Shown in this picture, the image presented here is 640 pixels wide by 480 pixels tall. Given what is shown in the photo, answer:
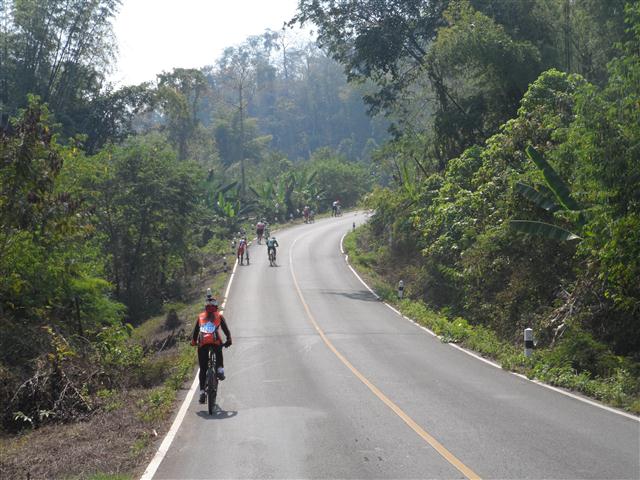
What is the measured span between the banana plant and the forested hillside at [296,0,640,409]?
0.12 feet

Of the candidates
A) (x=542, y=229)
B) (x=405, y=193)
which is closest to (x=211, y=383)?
(x=542, y=229)

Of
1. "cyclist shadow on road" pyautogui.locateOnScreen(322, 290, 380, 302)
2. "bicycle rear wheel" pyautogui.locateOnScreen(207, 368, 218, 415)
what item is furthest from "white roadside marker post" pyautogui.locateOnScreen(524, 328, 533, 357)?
"cyclist shadow on road" pyautogui.locateOnScreen(322, 290, 380, 302)

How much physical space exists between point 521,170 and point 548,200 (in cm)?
492

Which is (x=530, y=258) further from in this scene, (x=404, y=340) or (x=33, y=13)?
(x=33, y=13)

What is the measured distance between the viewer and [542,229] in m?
18.2

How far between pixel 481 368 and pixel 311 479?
887 centimetres

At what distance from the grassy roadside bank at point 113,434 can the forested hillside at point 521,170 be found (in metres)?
7.46

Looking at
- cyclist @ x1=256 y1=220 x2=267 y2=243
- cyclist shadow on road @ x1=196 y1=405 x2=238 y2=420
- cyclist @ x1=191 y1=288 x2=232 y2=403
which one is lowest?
cyclist shadow on road @ x1=196 y1=405 x2=238 y2=420

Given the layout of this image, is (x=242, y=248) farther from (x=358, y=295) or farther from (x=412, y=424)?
(x=412, y=424)

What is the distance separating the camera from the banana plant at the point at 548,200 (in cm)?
1770

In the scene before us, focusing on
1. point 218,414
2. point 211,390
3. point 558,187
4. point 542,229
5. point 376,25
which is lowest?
point 218,414

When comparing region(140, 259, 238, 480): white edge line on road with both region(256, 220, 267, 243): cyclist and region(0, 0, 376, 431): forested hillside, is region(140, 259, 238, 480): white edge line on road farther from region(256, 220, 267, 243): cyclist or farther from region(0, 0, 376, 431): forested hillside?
region(256, 220, 267, 243): cyclist

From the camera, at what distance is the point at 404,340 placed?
20938 millimetres

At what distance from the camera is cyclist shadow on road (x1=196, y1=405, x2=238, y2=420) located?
453 inches
